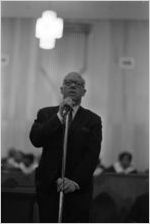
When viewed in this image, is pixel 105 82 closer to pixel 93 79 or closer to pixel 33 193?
pixel 93 79

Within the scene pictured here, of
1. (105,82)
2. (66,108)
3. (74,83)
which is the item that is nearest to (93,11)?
(105,82)

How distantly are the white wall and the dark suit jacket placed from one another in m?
3.57

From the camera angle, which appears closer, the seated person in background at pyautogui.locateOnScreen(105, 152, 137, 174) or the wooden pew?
the wooden pew

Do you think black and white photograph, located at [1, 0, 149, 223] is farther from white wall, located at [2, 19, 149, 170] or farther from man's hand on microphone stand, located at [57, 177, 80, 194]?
man's hand on microphone stand, located at [57, 177, 80, 194]

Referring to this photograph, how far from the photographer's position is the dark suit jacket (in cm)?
216

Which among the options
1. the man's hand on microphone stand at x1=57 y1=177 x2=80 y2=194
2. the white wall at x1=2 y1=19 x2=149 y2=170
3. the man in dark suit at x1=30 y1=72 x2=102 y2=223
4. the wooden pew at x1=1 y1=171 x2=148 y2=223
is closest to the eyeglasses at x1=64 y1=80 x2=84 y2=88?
the man in dark suit at x1=30 y1=72 x2=102 y2=223

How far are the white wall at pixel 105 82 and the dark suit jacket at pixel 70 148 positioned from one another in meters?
3.57

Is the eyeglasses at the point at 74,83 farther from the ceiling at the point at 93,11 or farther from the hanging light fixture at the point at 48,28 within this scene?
the ceiling at the point at 93,11

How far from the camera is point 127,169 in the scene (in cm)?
563

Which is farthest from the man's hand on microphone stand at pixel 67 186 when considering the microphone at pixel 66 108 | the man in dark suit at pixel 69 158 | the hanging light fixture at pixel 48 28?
the hanging light fixture at pixel 48 28

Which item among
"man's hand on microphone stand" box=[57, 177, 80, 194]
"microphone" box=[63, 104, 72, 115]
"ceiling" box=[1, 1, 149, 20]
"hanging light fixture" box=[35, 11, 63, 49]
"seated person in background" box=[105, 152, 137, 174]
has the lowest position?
"seated person in background" box=[105, 152, 137, 174]

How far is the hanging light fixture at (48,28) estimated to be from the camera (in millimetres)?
3096

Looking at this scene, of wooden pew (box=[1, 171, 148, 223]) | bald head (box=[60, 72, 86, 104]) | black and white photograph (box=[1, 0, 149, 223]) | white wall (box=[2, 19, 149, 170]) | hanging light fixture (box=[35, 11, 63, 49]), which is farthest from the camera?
white wall (box=[2, 19, 149, 170])

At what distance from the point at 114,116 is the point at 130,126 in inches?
13.6
